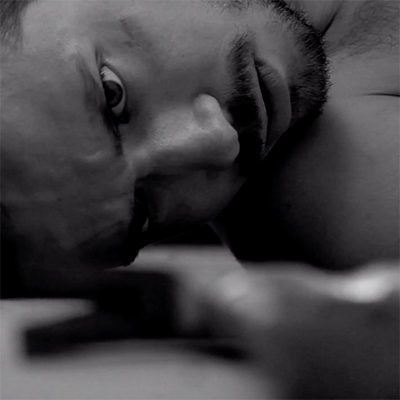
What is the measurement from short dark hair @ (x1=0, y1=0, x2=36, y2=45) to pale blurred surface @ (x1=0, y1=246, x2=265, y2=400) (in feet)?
0.60

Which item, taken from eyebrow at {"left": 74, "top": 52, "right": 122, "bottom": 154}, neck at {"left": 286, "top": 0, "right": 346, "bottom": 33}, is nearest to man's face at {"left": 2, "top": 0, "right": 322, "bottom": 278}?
eyebrow at {"left": 74, "top": 52, "right": 122, "bottom": 154}

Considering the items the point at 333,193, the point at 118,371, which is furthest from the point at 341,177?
the point at 118,371

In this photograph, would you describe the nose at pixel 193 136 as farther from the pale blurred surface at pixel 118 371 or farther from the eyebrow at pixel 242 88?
the pale blurred surface at pixel 118 371

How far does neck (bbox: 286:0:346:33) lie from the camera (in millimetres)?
597


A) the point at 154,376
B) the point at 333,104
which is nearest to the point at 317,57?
the point at 333,104

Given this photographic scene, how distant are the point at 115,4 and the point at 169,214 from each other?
0.15m

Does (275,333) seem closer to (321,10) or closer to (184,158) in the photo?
(184,158)

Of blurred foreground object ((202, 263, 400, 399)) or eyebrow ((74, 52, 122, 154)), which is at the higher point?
eyebrow ((74, 52, 122, 154))

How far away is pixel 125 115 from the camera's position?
0.43m

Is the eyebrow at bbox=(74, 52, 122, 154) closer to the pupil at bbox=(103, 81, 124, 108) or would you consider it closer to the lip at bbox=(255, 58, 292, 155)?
the pupil at bbox=(103, 81, 124, 108)

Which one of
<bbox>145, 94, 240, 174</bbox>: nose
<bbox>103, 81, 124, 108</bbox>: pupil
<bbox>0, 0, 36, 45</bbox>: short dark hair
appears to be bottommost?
<bbox>145, 94, 240, 174</bbox>: nose

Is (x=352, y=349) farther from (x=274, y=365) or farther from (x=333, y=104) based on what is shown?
(x=333, y=104)

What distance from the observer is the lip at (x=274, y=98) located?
47 cm

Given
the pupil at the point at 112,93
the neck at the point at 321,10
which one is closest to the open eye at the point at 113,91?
the pupil at the point at 112,93
